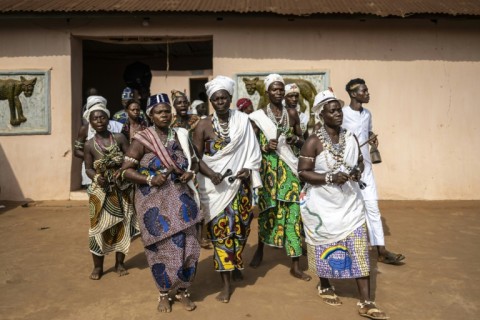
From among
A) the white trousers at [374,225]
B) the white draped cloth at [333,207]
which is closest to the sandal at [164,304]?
the white draped cloth at [333,207]

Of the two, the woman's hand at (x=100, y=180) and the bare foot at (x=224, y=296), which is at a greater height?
the woman's hand at (x=100, y=180)

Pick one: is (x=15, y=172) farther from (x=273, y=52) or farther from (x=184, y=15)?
(x=273, y=52)

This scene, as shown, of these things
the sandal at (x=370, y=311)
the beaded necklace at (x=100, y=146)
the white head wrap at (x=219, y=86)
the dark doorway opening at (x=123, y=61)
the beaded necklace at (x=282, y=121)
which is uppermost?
the dark doorway opening at (x=123, y=61)

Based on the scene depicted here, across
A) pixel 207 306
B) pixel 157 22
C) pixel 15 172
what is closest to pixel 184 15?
pixel 157 22

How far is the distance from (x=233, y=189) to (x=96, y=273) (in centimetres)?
171

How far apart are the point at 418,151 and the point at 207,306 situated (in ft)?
19.0

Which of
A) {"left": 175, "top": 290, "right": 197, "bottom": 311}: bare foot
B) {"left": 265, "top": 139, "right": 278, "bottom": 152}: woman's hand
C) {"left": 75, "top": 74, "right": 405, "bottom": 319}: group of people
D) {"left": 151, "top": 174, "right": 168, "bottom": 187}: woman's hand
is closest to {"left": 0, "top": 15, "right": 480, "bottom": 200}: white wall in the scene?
{"left": 75, "top": 74, "right": 405, "bottom": 319}: group of people

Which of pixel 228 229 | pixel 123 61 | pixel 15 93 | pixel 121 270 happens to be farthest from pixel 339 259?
pixel 123 61

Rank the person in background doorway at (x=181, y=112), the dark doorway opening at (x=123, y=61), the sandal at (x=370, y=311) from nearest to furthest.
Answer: the sandal at (x=370, y=311)
the person in background doorway at (x=181, y=112)
the dark doorway opening at (x=123, y=61)

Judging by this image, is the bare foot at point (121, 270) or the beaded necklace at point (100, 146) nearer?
the beaded necklace at point (100, 146)

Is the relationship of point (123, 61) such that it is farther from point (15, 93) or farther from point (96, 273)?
point (96, 273)

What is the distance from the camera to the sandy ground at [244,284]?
3.30 metres

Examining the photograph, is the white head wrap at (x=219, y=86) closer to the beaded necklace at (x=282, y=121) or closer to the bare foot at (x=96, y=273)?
the beaded necklace at (x=282, y=121)

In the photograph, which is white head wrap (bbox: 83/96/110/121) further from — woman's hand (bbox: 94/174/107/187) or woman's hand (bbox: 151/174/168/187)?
woman's hand (bbox: 151/174/168/187)
